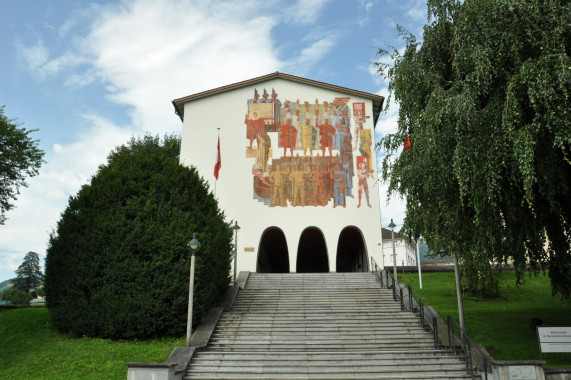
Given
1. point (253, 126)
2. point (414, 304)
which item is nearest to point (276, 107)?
point (253, 126)

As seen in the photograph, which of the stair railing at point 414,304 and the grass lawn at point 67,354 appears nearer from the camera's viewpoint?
the grass lawn at point 67,354

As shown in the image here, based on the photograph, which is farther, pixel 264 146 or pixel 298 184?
pixel 264 146

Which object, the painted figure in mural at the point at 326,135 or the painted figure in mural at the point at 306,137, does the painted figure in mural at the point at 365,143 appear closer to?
the painted figure in mural at the point at 326,135

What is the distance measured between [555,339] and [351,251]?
2252 cm

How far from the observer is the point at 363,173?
2238 centimetres

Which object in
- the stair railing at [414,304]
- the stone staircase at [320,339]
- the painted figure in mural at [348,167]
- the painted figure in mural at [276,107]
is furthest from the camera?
the painted figure in mural at [276,107]

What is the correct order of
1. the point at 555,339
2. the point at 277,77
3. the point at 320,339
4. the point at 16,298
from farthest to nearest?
1. the point at 16,298
2. the point at 277,77
3. the point at 320,339
4. the point at 555,339

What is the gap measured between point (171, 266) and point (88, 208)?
3.37m

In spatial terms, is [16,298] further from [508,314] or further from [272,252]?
[508,314]

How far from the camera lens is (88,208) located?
1293 centimetres

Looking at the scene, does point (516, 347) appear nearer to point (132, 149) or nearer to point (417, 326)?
point (417, 326)

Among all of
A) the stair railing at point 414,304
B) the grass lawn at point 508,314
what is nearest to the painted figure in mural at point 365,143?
the grass lawn at point 508,314

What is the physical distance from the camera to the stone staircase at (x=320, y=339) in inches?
351

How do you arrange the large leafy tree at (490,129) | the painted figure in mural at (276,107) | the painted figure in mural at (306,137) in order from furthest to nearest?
the painted figure in mural at (276,107) < the painted figure in mural at (306,137) < the large leafy tree at (490,129)
